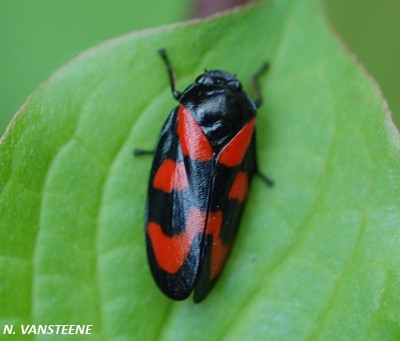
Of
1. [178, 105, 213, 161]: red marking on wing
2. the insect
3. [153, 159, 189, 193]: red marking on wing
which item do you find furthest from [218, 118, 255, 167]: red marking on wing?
[153, 159, 189, 193]: red marking on wing

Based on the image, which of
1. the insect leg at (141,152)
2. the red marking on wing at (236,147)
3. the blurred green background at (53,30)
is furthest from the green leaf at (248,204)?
the blurred green background at (53,30)

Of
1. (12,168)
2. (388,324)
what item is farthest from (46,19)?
(388,324)

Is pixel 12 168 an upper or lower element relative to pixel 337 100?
upper

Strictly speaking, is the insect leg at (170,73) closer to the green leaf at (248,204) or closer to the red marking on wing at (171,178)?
the green leaf at (248,204)

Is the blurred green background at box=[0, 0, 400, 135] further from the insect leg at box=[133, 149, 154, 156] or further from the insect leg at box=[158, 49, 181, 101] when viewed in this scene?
the insect leg at box=[133, 149, 154, 156]

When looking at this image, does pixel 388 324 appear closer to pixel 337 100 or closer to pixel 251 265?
pixel 251 265

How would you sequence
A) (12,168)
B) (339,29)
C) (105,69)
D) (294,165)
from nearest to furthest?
(12,168) → (105,69) → (294,165) → (339,29)

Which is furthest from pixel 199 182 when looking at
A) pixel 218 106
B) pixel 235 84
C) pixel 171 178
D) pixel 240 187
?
pixel 235 84
